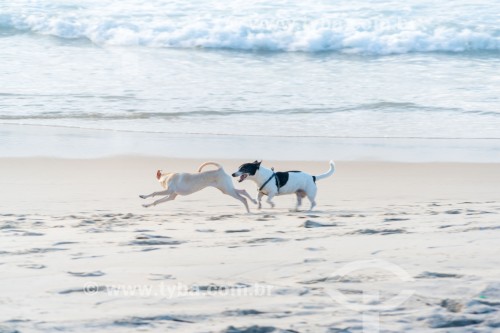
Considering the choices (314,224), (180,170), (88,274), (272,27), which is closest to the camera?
(88,274)

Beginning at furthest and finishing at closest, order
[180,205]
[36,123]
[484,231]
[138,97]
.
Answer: [138,97] < [36,123] < [180,205] < [484,231]

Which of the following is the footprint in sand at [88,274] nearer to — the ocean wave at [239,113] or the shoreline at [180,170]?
the shoreline at [180,170]

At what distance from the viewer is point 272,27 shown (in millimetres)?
19812

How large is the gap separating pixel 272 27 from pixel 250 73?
13.7ft

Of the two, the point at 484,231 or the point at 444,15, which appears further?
the point at 444,15

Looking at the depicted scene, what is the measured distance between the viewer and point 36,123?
453 inches

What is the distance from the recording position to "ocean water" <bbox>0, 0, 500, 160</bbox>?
11.3 metres

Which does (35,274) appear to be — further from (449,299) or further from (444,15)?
(444,15)

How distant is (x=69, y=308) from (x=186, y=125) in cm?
799

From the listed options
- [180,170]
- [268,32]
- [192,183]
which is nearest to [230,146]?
[180,170]

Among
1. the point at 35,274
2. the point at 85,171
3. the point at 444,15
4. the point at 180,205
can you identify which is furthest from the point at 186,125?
the point at 444,15

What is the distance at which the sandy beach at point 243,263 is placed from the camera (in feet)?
12.1

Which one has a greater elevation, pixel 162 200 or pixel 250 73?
pixel 250 73

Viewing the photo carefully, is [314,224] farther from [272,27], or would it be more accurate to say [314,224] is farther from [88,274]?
[272,27]
